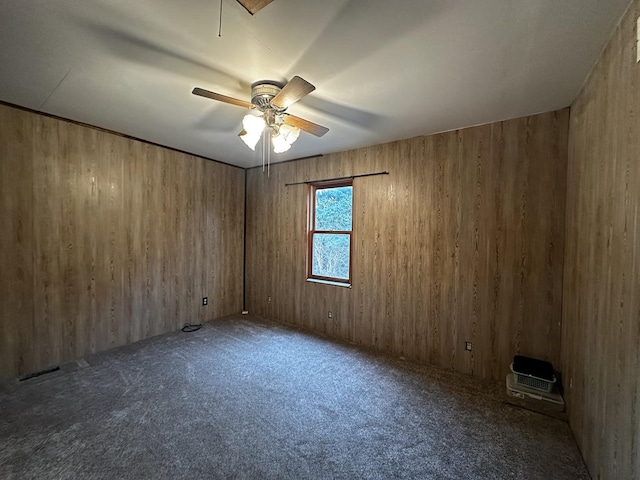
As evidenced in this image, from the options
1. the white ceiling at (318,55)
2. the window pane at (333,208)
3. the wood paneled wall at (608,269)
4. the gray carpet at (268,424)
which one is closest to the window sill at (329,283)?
the window pane at (333,208)

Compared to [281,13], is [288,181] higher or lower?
lower

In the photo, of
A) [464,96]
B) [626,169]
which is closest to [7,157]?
[464,96]

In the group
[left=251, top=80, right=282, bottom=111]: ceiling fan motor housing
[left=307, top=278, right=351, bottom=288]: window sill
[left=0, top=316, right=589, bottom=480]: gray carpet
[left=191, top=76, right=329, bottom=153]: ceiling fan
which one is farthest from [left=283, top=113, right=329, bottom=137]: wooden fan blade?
[left=0, top=316, right=589, bottom=480]: gray carpet

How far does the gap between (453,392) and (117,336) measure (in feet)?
12.7

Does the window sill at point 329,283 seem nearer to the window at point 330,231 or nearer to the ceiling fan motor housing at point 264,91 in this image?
the window at point 330,231

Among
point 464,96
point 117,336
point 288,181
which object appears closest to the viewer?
point 464,96

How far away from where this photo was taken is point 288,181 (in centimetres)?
428

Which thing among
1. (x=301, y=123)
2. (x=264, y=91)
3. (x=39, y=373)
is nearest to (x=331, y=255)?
(x=301, y=123)

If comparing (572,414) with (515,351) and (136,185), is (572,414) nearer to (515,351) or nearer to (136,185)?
(515,351)

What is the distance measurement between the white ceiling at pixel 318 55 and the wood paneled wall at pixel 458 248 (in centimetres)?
42

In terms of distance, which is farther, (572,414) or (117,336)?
(117,336)

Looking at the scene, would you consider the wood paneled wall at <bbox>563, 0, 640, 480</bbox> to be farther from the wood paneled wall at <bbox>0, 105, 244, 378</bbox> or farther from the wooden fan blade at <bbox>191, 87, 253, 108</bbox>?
the wood paneled wall at <bbox>0, 105, 244, 378</bbox>

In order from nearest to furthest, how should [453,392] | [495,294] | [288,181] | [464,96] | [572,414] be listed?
[572,414]
[464,96]
[453,392]
[495,294]
[288,181]

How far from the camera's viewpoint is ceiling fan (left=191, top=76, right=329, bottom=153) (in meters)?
1.72
